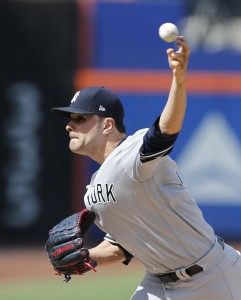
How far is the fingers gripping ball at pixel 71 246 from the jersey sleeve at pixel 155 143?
2.34 feet

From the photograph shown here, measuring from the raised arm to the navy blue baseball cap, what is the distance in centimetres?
81

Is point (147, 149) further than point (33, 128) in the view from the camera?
No

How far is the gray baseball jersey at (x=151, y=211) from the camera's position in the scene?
14.2ft

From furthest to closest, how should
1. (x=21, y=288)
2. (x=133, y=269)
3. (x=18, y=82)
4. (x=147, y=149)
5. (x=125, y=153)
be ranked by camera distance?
(x=18, y=82)
(x=133, y=269)
(x=21, y=288)
(x=125, y=153)
(x=147, y=149)

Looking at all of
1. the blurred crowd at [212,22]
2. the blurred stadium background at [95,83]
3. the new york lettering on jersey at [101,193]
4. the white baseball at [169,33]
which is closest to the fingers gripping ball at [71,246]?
the new york lettering on jersey at [101,193]

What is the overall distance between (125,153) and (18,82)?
26.0 ft

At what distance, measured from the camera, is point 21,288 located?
9305 millimetres

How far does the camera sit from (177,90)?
3.91 m

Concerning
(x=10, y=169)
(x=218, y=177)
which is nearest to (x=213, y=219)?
(x=218, y=177)

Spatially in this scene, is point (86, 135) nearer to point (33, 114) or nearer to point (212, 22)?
point (33, 114)

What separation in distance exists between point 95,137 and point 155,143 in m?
0.74

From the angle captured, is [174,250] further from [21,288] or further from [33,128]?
[33,128]

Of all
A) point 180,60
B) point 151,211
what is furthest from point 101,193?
point 180,60

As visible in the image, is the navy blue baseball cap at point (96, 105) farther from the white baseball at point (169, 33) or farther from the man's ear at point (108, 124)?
the white baseball at point (169, 33)
